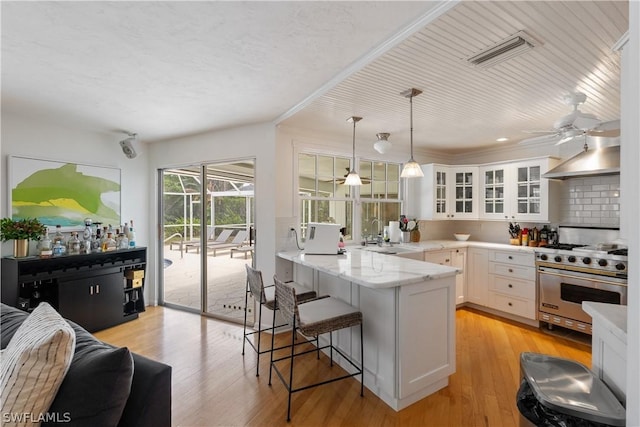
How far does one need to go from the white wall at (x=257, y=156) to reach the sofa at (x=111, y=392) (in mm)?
2279

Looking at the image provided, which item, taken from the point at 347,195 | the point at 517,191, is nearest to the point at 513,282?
the point at 517,191

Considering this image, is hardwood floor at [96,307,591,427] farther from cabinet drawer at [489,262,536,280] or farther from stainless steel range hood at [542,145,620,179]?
stainless steel range hood at [542,145,620,179]

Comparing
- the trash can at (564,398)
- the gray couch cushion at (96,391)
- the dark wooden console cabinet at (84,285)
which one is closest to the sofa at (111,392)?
the gray couch cushion at (96,391)

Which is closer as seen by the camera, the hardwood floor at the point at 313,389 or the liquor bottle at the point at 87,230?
the hardwood floor at the point at 313,389

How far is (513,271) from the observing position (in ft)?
12.6

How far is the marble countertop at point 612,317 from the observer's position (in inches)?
42.2

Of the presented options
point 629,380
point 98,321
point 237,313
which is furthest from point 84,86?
point 629,380

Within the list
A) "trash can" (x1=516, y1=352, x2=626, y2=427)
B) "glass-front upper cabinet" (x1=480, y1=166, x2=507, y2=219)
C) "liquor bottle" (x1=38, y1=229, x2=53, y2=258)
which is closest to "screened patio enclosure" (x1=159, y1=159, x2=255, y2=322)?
"liquor bottle" (x1=38, y1=229, x2=53, y2=258)

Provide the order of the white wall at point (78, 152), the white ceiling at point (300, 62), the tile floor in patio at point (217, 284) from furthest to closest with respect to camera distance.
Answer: the tile floor in patio at point (217, 284)
the white wall at point (78, 152)
the white ceiling at point (300, 62)

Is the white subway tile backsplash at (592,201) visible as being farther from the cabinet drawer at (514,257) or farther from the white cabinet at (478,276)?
the white cabinet at (478,276)

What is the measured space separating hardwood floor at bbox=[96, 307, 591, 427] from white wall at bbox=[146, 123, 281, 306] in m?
1.03

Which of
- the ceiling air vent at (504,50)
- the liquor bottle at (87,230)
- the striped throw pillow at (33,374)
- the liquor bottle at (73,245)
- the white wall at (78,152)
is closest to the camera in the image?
the striped throw pillow at (33,374)

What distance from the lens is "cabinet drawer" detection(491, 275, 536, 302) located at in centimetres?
366

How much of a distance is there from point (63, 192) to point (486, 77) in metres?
4.55
